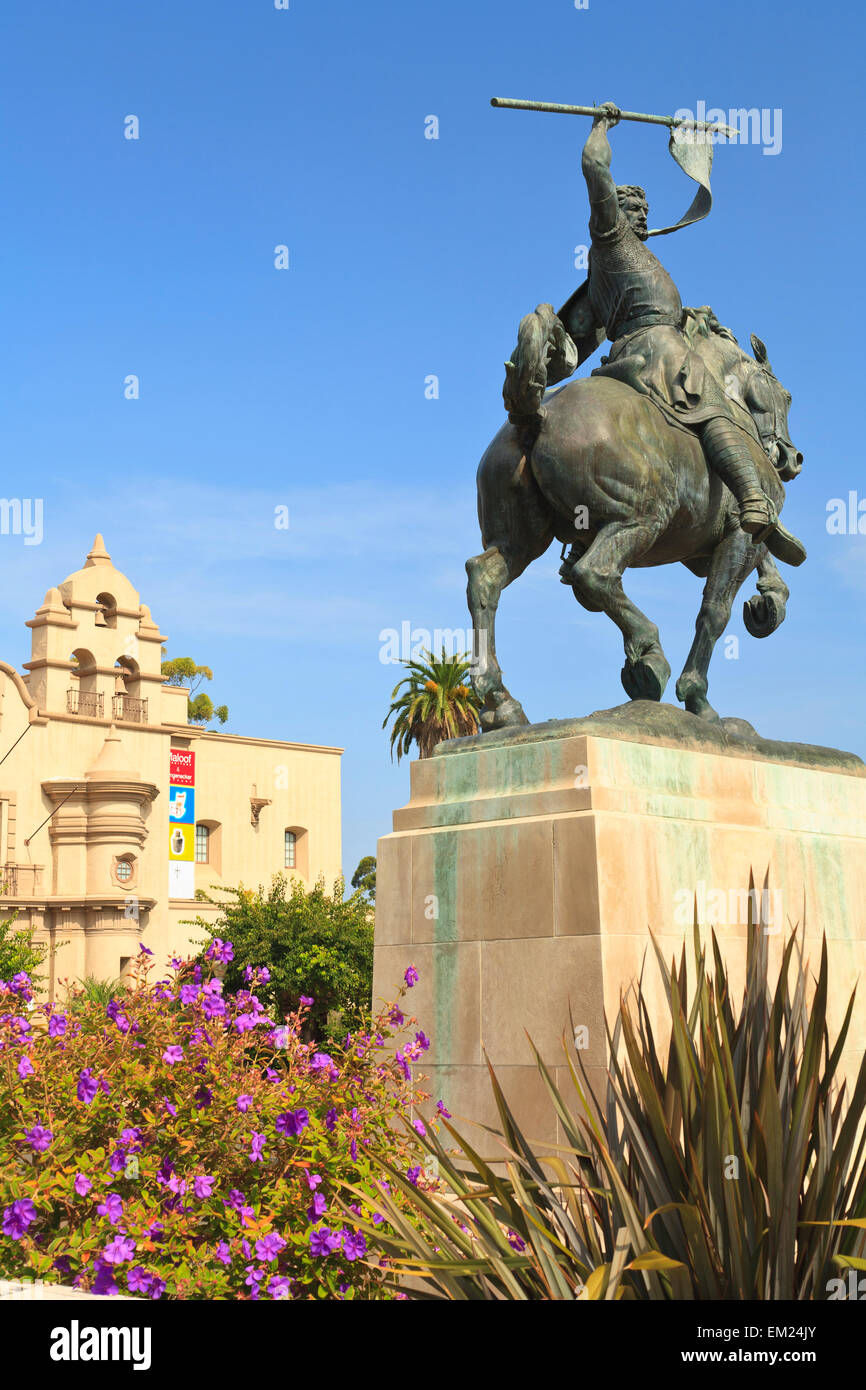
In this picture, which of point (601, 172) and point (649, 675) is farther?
point (601, 172)

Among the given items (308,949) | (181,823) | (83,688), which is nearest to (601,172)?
(308,949)

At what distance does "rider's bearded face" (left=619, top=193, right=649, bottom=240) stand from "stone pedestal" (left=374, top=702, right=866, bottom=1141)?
3.25m

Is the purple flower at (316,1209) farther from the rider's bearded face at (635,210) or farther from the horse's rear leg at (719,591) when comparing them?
the rider's bearded face at (635,210)

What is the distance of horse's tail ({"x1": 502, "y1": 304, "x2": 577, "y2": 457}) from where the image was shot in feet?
25.7

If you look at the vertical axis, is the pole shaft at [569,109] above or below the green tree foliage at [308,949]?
above

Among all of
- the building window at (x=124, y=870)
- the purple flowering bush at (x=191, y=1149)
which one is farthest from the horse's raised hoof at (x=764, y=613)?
the building window at (x=124, y=870)

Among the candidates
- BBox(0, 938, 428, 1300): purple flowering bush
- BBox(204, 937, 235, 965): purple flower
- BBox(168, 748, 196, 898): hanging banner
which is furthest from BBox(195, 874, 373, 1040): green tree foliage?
BBox(0, 938, 428, 1300): purple flowering bush

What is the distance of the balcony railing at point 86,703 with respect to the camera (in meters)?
43.6

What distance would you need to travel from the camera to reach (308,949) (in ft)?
110

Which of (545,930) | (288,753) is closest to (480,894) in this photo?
(545,930)

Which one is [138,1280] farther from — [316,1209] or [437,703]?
[437,703]

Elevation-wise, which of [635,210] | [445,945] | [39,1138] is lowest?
[39,1138]

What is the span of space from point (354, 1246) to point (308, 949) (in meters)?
29.6

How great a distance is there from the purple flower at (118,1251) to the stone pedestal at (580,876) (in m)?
2.60
